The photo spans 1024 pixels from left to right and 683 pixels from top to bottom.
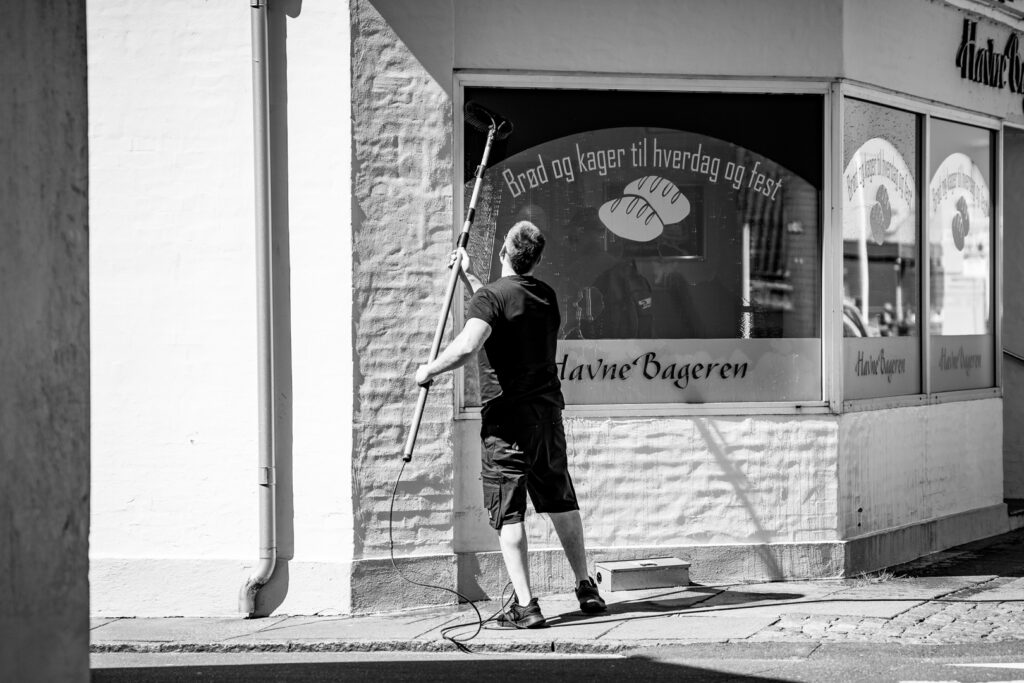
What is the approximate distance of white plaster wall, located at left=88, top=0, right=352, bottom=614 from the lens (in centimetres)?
755

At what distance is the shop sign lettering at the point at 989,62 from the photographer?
9594mm

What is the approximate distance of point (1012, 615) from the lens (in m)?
7.11

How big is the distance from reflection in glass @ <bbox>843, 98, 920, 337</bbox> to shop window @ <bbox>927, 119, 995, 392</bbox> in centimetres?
28

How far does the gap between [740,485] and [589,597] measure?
1.48 meters

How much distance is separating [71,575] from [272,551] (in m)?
3.66

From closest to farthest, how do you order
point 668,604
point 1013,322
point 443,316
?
1. point 443,316
2. point 668,604
3. point 1013,322

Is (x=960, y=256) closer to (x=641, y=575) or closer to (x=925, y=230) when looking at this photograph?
(x=925, y=230)

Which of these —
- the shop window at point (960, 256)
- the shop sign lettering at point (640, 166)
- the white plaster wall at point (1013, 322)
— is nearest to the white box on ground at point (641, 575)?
the shop sign lettering at point (640, 166)

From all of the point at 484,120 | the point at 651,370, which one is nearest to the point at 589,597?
the point at 651,370

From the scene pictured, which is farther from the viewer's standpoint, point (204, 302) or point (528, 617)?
point (204, 302)

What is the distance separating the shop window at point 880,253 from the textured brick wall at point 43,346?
18.6 ft

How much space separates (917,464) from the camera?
9.04 metres

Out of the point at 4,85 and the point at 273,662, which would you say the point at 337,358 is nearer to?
the point at 273,662

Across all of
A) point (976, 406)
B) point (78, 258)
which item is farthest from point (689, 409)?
point (78, 258)
